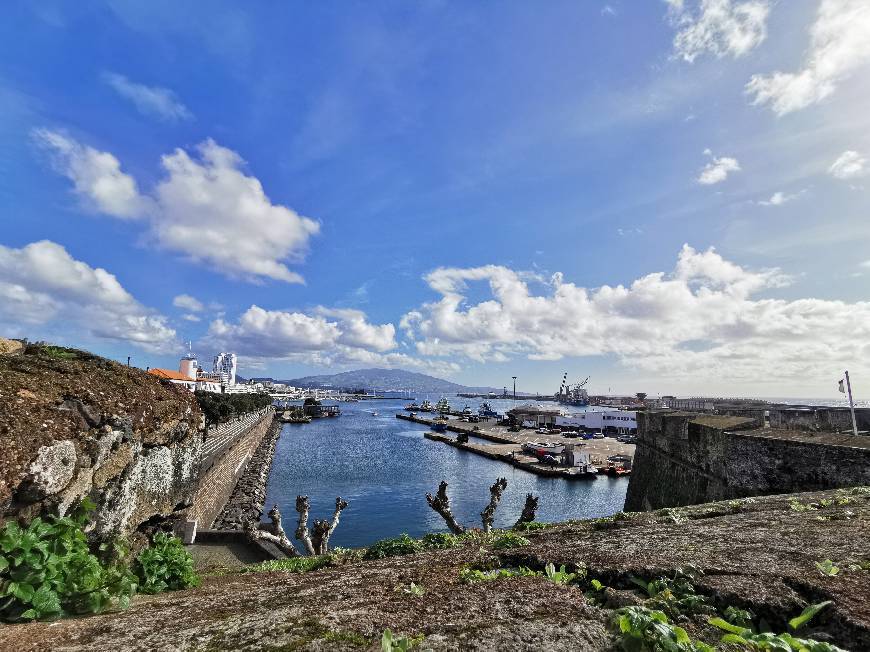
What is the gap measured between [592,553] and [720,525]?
7.96ft

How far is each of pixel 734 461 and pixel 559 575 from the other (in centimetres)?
1226

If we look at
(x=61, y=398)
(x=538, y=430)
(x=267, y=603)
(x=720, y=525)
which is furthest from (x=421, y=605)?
(x=538, y=430)


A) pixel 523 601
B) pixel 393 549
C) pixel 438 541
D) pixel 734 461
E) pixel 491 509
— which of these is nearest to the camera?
pixel 523 601

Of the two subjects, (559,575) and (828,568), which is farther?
(559,575)

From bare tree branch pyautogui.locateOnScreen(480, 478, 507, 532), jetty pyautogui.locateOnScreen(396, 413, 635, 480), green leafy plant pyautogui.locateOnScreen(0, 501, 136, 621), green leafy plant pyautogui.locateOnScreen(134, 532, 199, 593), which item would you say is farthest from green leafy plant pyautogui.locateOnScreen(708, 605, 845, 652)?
jetty pyautogui.locateOnScreen(396, 413, 635, 480)

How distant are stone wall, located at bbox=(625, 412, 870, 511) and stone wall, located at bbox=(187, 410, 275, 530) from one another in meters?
16.8

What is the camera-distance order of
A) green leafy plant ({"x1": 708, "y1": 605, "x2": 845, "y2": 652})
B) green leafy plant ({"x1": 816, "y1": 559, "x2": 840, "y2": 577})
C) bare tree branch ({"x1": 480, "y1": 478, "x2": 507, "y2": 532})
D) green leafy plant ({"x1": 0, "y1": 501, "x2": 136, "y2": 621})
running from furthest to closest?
bare tree branch ({"x1": 480, "y1": 478, "x2": 507, "y2": 532}) < green leafy plant ({"x1": 0, "y1": 501, "x2": 136, "y2": 621}) < green leafy plant ({"x1": 816, "y1": 559, "x2": 840, "y2": 577}) < green leafy plant ({"x1": 708, "y1": 605, "x2": 845, "y2": 652})

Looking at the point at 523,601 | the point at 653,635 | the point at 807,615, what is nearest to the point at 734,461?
the point at 807,615

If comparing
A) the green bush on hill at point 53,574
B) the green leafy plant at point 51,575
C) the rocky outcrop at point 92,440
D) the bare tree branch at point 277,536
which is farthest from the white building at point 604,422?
the green leafy plant at point 51,575

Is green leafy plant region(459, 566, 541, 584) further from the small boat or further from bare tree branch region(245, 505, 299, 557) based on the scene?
the small boat

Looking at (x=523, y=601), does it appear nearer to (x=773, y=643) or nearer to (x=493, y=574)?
(x=493, y=574)

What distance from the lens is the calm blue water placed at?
30.6 m

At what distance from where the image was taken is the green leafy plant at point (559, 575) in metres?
3.88

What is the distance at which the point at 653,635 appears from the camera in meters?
2.22
